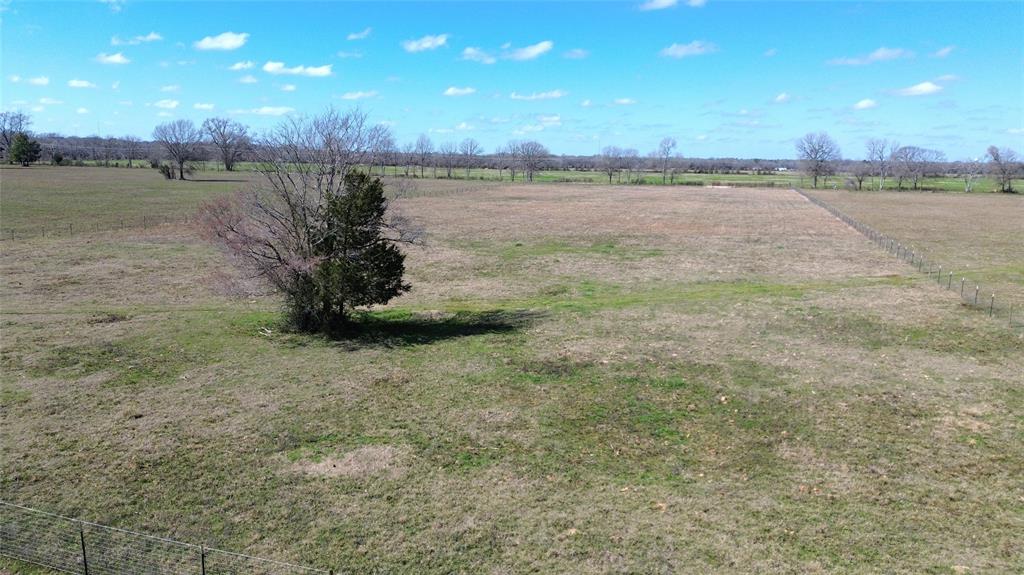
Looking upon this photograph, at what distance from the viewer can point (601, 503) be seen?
499 inches

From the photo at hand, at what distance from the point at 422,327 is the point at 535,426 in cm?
1065

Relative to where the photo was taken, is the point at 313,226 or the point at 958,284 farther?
the point at 958,284

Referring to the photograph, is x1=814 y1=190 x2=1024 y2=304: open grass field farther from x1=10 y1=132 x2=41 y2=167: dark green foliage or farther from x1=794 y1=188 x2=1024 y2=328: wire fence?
x1=10 y1=132 x2=41 y2=167: dark green foliage

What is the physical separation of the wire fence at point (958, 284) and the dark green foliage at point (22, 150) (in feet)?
516

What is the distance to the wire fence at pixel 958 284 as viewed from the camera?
27.8 m

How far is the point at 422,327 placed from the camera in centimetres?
2584

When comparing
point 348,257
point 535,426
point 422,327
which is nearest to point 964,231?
point 422,327

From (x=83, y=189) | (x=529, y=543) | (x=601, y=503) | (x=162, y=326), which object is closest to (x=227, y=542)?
(x=529, y=543)

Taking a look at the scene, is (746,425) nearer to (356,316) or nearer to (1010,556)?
(1010,556)

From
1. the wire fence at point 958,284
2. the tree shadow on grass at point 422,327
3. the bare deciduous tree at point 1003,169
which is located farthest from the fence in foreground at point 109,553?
the bare deciduous tree at point 1003,169

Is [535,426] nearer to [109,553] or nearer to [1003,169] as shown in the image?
[109,553]

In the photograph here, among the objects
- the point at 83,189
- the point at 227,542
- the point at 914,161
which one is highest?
the point at 914,161

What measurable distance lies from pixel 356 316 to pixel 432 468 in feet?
47.0

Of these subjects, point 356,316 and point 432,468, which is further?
point 356,316
